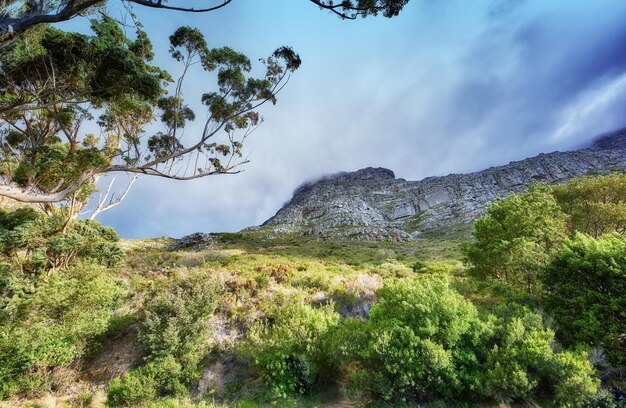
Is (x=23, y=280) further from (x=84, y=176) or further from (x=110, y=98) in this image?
(x=110, y=98)

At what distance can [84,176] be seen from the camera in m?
11.3

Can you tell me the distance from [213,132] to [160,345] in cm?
1070

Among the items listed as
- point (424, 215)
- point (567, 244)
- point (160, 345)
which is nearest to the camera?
point (160, 345)

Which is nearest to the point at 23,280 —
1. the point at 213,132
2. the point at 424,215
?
the point at 213,132

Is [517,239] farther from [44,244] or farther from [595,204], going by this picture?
[44,244]

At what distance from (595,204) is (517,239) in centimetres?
1352

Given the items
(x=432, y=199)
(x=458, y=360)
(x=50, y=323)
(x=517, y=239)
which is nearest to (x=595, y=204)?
(x=517, y=239)

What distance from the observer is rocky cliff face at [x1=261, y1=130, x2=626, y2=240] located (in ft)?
386

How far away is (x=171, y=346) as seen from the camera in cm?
1084

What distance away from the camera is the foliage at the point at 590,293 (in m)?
10.1

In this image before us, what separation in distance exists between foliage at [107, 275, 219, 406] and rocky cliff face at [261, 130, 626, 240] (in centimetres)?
8519

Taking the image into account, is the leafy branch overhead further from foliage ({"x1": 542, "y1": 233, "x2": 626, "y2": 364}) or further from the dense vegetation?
foliage ({"x1": 542, "y1": 233, "x2": 626, "y2": 364})

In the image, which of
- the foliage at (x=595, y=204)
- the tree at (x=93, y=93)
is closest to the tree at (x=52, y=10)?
the tree at (x=93, y=93)

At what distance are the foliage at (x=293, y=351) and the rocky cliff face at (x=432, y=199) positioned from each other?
85.5m
